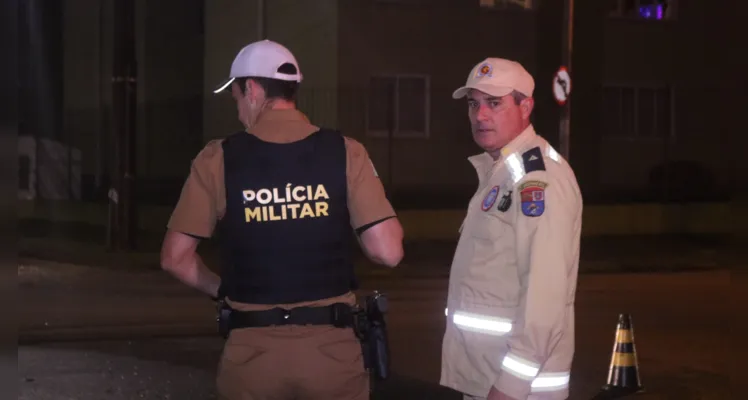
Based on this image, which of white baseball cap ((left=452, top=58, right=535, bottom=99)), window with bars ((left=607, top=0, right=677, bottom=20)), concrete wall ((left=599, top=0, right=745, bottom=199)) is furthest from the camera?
window with bars ((left=607, top=0, right=677, bottom=20))

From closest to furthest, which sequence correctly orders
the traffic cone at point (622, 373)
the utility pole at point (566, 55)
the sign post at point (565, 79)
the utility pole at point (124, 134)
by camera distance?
the traffic cone at point (622, 373), the sign post at point (565, 79), the utility pole at point (566, 55), the utility pole at point (124, 134)

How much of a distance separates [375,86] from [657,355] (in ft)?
49.1

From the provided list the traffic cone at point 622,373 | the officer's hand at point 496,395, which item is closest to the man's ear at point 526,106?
the officer's hand at point 496,395

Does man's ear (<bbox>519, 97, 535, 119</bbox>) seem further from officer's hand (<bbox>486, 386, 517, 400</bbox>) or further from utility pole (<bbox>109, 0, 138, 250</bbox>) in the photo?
utility pole (<bbox>109, 0, 138, 250</bbox>)

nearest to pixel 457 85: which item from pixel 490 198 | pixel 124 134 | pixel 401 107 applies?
pixel 401 107

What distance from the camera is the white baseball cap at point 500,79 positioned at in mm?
3430

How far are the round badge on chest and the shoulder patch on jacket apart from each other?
4.9 inches

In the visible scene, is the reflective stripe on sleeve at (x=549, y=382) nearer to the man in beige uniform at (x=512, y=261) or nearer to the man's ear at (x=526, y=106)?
the man in beige uniform at (x=512, y=261)

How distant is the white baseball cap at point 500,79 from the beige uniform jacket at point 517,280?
15 centimetres

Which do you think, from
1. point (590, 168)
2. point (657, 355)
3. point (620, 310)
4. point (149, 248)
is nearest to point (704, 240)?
point (590, 168)

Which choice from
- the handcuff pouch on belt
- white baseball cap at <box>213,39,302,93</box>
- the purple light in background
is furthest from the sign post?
white baseball cap at <box>213,39,302,93</box>

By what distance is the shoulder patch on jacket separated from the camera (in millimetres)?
3275

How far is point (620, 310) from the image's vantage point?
11836 millimetres

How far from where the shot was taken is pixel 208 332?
10.0 m
